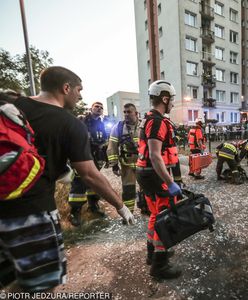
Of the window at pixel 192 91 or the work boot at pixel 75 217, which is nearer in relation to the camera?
the work boot at pixel 75 217

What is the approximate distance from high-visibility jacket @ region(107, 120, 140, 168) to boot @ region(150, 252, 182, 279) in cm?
210

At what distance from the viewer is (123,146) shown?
4.41 metres

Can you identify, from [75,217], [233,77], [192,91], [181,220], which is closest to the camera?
[181,220]

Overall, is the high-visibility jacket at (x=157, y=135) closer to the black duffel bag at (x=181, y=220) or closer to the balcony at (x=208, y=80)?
the black duffel bag at (x=181, y=220)

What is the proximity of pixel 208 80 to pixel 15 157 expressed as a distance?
3022 centimetres

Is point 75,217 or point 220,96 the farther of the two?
point 220,96

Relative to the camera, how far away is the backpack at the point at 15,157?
1224 mm

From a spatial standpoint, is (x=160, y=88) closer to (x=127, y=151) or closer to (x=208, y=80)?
(x=127, y=151)

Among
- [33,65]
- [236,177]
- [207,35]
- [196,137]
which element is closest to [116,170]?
[236,177]

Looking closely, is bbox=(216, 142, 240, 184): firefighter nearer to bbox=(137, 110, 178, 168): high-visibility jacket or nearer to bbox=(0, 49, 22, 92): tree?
bbox=(137, 110, 178, 168): high-visibility jacket

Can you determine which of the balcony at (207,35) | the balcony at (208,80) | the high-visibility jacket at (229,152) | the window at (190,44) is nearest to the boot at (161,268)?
the high-visibility jacket at (229,152)

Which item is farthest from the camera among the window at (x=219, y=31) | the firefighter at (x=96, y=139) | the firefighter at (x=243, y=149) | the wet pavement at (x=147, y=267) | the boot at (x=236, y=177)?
the window at (x=219, y=31)

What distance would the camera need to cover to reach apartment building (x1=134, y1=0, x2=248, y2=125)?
25812mm

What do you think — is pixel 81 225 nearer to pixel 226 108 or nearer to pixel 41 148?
pixel 41 148
